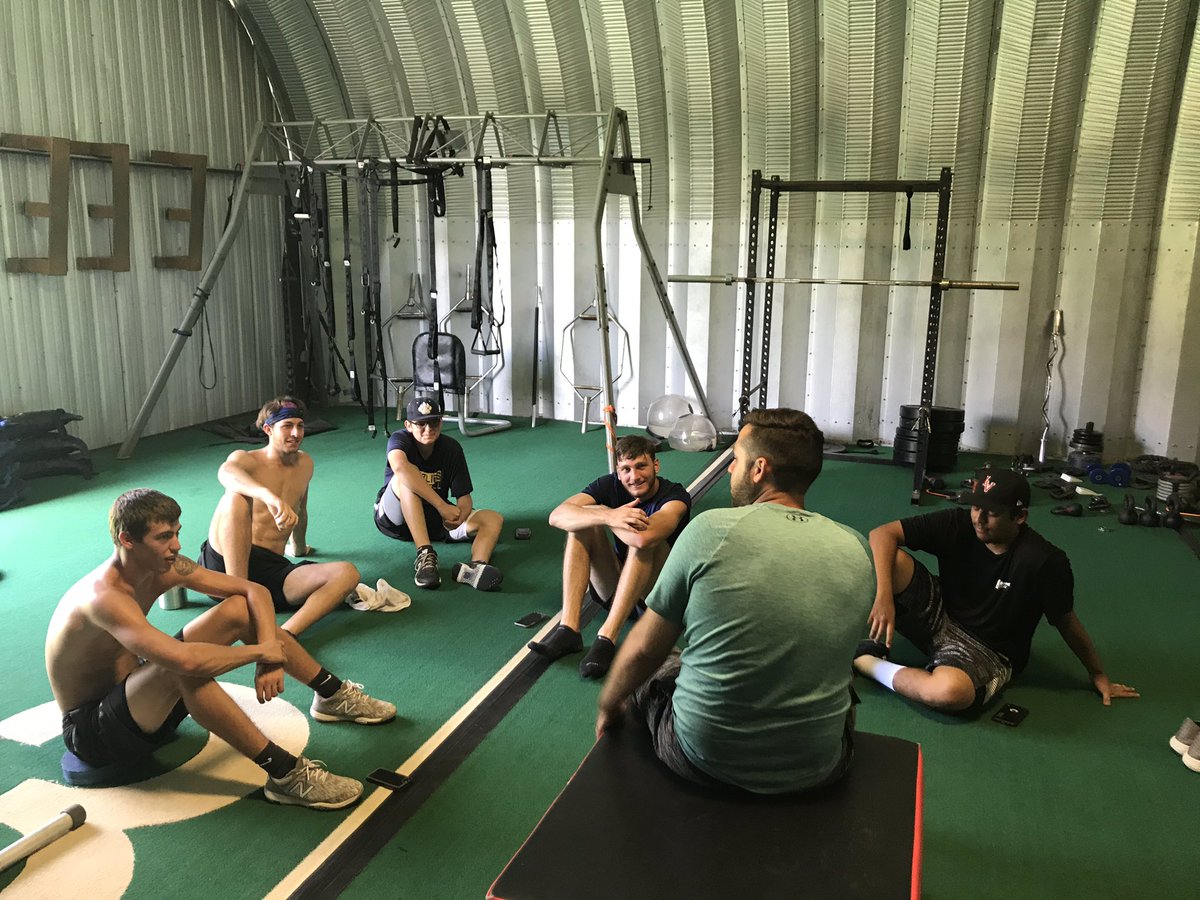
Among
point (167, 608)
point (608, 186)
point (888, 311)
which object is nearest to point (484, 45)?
point (608, 186)

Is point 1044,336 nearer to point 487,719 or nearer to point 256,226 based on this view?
Answer: point 487,719

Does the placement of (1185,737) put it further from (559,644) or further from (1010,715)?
(559,644)

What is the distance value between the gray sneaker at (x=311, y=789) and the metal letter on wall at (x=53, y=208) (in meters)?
5.91

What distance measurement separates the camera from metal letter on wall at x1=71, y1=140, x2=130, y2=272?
7617mm

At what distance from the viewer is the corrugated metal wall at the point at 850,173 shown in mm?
7414

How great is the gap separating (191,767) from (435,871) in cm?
105

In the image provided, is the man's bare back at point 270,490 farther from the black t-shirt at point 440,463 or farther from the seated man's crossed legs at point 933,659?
the seated man's crossed legs at point 933,659

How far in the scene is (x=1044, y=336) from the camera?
7.98 metres

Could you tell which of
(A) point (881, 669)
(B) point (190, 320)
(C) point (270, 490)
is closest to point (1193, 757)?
(A) point (881, 669)

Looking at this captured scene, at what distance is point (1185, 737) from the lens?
10.9 feet

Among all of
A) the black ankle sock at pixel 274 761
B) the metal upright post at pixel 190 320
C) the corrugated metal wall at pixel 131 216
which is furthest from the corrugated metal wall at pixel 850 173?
the black ankle sock at pixel 274 761

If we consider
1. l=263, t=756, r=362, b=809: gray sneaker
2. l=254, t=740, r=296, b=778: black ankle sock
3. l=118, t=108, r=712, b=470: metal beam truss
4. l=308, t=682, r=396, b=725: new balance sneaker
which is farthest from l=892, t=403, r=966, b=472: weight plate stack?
l=254, t=740, r=296, b=778: black ankle sock

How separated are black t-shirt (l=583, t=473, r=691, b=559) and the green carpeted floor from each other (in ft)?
2.43

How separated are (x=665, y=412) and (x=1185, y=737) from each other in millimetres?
5890
